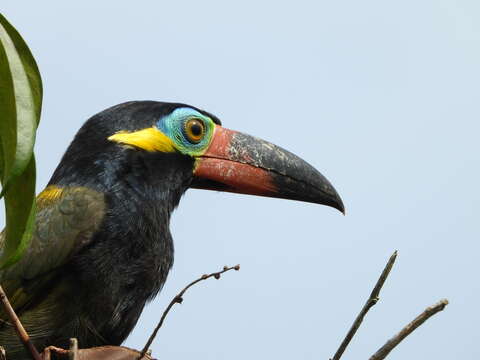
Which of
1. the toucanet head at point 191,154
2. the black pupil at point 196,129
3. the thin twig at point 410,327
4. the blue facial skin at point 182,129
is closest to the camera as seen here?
the thin twig at point 410,327

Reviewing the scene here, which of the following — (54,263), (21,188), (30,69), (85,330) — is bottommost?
(85,330)

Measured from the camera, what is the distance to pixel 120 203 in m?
4.98

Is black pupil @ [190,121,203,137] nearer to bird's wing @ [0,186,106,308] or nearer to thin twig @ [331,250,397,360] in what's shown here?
bird's wing @ [0,186,106,308]

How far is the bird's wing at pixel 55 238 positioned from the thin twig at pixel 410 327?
2406 millimetres

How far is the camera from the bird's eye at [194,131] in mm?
5652

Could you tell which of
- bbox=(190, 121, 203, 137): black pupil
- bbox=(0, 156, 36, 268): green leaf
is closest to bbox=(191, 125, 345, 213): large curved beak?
bbox=(190, 121, 203, 137): black pupil

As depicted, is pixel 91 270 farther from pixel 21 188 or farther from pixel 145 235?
pixel 21 188

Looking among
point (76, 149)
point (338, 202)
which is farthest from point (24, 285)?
point (338, 202)

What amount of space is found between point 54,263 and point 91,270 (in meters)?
0.20

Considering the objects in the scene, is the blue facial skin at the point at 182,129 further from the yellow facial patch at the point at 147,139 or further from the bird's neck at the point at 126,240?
the bird's neck at the point at 126,240

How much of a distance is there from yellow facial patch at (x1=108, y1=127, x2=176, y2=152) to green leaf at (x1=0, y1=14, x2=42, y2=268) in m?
2.94

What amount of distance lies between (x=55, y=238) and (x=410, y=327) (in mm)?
2540

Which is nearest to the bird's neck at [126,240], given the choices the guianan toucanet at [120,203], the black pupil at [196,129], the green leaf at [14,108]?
the guianan toucanet at [120,203]

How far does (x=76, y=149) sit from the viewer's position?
17.4 feet
